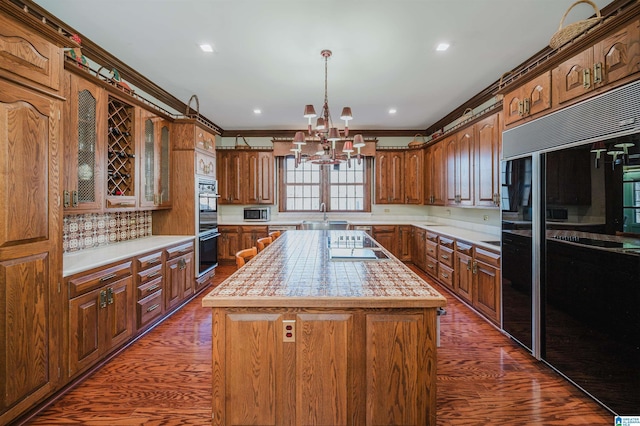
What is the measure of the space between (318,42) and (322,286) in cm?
248

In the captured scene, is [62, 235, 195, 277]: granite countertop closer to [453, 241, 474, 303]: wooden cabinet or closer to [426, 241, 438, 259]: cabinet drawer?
[453, 241, 474, 303]: wooden cabinet

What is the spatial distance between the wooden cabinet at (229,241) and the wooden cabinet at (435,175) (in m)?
3.92

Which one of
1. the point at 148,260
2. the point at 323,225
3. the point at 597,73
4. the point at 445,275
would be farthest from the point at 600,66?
the point at 323,225

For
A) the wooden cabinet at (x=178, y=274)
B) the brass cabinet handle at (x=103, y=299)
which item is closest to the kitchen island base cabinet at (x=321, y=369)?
the brass cabinet handle at (x=103, y=299)

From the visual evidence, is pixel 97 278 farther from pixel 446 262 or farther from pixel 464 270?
pixel 446 262

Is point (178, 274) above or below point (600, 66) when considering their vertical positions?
below

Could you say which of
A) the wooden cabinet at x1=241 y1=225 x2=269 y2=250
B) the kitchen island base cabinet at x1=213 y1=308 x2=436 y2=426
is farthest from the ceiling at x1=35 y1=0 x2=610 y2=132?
the wooden cabinet at x1=241 y1=225 x2=269 y2=250

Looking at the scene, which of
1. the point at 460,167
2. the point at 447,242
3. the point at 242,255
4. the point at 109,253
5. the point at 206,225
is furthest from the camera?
the point at 460,167

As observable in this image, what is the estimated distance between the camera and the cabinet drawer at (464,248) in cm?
364

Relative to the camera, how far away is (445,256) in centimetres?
438

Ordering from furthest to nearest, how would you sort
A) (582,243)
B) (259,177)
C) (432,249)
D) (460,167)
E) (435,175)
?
(259,177), (435,175), (432,249), (460,167), (582,243)

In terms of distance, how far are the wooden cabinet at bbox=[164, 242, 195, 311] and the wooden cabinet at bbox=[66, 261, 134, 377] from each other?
2.19ft

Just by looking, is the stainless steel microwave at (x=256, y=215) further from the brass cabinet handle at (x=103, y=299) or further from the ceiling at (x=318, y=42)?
the brass cabinet handle at (x=103, y=299)

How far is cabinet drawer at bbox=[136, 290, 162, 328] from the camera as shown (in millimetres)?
2893
